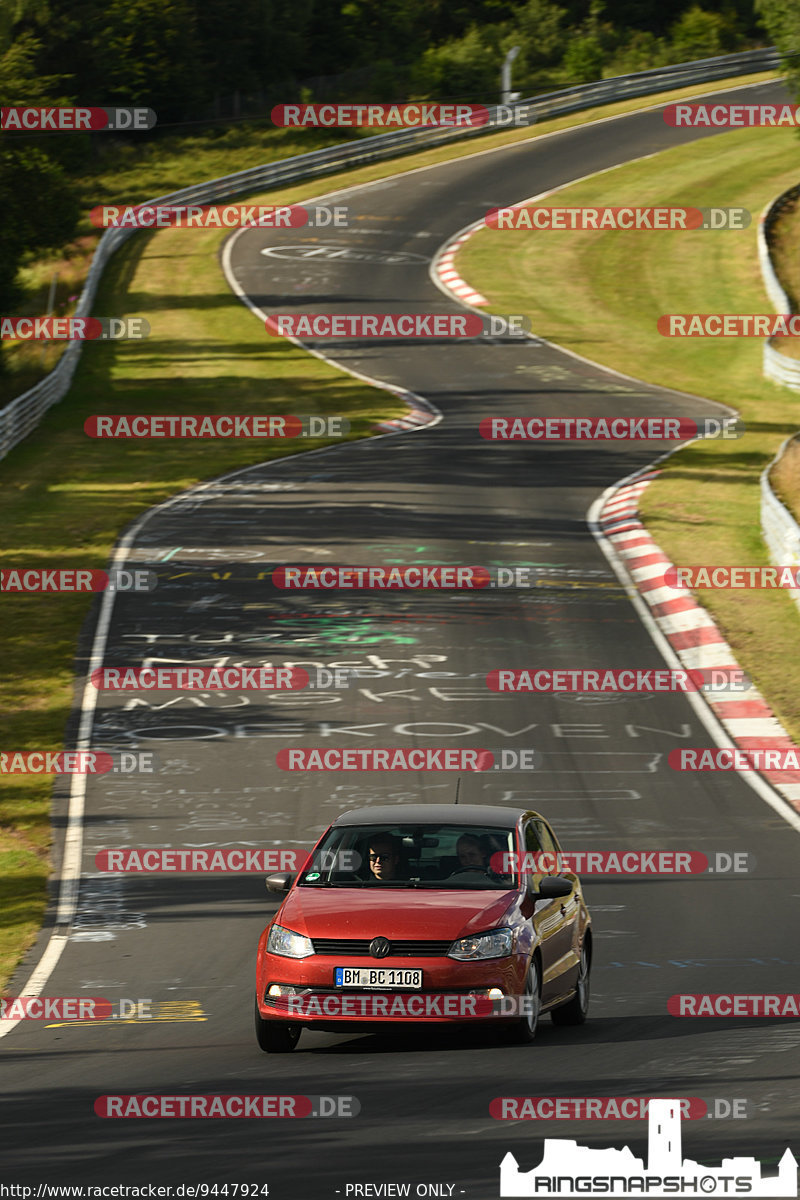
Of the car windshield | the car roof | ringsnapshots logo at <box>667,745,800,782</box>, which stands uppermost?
the car roof

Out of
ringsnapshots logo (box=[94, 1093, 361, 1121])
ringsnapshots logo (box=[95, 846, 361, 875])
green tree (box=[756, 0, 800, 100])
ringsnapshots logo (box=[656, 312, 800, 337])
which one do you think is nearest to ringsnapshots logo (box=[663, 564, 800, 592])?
ringsnapshots logo (box=[95, 846, 361, 875])

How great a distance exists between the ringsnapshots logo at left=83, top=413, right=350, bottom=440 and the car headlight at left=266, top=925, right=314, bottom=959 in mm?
30525

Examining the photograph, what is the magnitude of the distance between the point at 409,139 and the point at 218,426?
131 ft

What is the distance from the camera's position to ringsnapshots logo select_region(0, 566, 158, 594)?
28.4 meters

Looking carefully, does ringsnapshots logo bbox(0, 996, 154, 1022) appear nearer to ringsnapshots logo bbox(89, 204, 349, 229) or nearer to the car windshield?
the car windshield

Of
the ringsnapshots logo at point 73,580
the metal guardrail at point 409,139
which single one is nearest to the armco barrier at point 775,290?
the metal guardrail at point 409,139

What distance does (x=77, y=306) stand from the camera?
5388 centimetres

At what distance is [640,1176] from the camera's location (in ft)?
24.1

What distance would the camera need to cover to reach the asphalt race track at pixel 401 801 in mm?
8383

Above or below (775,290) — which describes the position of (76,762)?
below

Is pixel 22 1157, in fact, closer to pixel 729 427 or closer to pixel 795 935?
pixel 795 935

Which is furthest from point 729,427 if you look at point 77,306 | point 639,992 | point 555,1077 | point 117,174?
point 117,174

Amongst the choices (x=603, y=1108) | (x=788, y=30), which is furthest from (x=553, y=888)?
(x=788, y=30)

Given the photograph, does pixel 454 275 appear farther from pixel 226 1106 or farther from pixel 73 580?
pixel 226 1106
